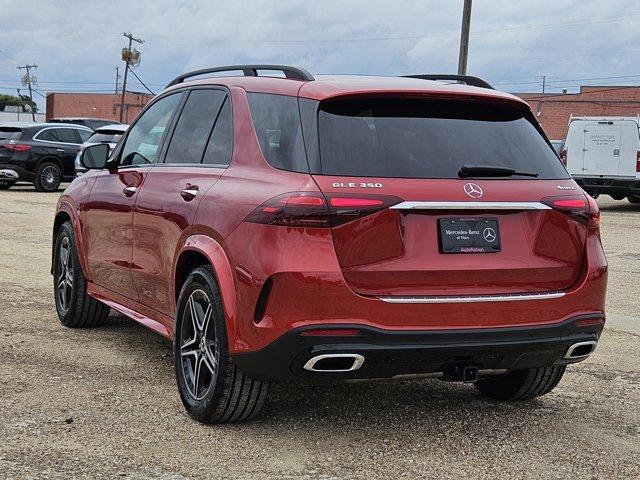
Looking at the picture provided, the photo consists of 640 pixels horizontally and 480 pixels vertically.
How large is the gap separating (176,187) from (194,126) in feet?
1.36

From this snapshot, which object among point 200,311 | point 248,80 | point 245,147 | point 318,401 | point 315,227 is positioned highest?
point 248,80

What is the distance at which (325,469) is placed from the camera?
4.00 meters

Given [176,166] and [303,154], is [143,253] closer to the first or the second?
[176,166]

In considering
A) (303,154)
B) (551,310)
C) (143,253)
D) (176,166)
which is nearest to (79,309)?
(143,253)

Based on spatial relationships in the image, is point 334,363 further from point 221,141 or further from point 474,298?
point 221,141

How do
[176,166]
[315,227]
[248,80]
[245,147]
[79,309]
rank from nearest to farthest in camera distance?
[315,227], [245,147], [248,80], [176,166], [79,309]

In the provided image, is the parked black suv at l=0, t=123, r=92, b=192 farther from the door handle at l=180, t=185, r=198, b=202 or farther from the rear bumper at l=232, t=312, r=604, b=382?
the rear bumper at l=232, t=312, r=604, b=382

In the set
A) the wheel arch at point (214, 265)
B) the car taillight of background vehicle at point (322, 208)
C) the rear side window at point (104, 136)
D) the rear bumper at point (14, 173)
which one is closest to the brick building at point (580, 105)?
the rear bumper at point (14, 173)

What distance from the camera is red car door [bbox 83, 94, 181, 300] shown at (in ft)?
18.5

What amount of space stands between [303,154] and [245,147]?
0.49 m

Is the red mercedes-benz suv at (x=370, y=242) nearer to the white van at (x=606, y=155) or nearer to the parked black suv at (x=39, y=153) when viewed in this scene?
the white van at (x=606, y=155)

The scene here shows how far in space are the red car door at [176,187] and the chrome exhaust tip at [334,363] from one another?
111 cm

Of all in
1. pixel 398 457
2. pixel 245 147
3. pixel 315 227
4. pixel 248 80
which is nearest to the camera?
pixel 315 227

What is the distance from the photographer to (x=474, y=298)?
13.5ft
